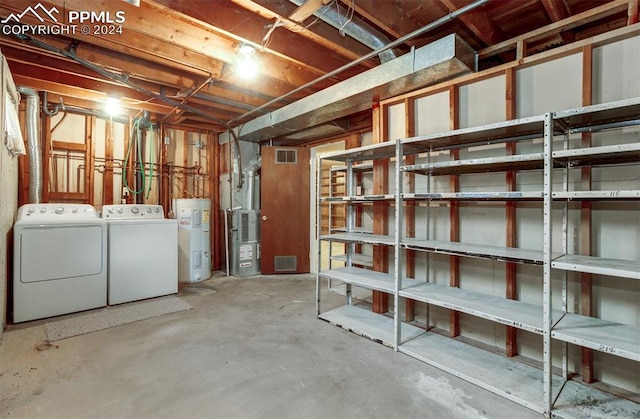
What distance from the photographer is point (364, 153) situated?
3.13m

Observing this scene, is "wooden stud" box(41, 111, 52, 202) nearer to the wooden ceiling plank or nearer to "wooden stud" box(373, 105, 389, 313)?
the wooden ceiling plank

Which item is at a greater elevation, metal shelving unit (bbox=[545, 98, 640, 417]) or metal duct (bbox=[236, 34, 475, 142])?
metal duct (bbox=[236, 34, 475, 142])

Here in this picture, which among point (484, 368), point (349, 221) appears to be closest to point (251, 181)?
point (349, 221)

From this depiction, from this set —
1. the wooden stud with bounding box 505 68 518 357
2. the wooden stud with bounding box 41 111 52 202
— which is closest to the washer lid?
the wooden stud with bounding box 41 111 52 202

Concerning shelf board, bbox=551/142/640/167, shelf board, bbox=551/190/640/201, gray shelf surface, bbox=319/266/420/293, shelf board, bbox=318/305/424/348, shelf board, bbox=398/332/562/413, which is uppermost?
shelf board, bbox=551/142/640/167

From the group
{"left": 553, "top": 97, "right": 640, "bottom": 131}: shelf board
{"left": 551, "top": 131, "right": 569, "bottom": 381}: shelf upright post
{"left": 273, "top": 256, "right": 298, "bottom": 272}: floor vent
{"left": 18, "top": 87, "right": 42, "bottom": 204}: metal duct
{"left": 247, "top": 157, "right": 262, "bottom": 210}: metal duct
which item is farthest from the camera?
{"left": 247, "top": 157, "right": 262, "bottom": 210}: metal duct

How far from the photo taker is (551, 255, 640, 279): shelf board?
4.81 feet

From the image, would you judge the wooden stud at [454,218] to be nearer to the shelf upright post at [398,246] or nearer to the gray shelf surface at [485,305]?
the gray shelf surface at [485,305]

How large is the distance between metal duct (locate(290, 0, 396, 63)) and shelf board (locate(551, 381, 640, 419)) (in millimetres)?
2849

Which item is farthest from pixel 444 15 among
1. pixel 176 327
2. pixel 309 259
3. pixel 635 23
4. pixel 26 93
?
pixel 26 93

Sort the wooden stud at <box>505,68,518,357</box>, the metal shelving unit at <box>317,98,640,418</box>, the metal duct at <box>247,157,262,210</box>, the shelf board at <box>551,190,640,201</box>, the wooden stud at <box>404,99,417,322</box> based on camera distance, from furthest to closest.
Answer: the metal duct at <box>247,157,262,210</box> < the wooden stud at <box>404,99,417,322</box> < the wooden stud at <box>505,68,518,357</box> < the metal shelving unit at <box>317,98,640,418</box> < the shelf board at <box>551,190,640,201</box>

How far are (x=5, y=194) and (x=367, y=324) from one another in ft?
12.4
